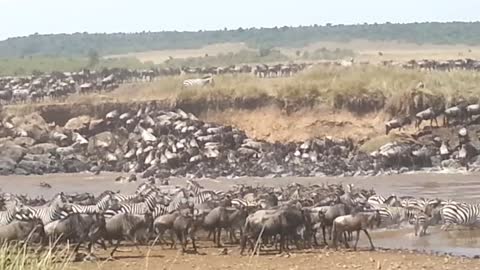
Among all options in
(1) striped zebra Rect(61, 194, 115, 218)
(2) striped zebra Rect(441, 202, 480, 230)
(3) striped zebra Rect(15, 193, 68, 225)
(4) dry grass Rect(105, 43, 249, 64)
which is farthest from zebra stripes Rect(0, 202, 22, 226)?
(4) dry grass Rect(105, 43, 249, 64)

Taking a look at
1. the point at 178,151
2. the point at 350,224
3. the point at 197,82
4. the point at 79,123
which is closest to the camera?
the point at 350,224

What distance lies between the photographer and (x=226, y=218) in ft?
51.6

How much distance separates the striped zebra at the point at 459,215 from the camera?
17.2 meters

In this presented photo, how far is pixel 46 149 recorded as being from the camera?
3042 cm

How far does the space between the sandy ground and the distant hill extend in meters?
66.5

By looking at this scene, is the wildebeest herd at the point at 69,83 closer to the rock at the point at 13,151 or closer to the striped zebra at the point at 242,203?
the rock at the point at 13,151

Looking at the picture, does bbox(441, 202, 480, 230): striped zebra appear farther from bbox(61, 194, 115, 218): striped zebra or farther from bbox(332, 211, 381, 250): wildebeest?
bbox(61, 194, 115, 218): striped zebra

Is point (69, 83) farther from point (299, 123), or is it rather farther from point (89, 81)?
point (299, 123)

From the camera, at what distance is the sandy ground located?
13148 mm

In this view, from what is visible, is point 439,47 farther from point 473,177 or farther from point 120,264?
point 120,264

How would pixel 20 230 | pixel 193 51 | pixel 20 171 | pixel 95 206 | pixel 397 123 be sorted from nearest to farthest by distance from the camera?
pixel 20 230, pixel 95 206, pixel 20 171, pixel 397 123, pixel 193 51

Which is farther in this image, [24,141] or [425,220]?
[24,141]

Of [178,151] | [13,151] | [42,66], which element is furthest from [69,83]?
[42,66]

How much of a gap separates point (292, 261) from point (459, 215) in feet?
15.4
